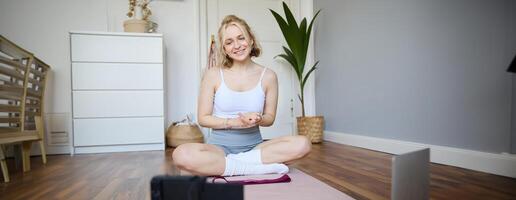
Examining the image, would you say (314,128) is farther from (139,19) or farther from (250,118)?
(139,19)

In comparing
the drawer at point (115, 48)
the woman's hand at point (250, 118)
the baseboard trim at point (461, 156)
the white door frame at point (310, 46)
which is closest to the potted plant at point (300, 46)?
the white door frame at point (310, 46)

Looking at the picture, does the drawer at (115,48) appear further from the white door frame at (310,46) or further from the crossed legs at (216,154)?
the crossed legs at (216,154)

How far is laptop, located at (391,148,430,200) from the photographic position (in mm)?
720

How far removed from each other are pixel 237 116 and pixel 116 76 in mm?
1814

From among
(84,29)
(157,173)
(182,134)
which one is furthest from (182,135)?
(84,29)

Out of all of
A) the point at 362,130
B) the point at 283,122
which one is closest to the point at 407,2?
the point at 362,130

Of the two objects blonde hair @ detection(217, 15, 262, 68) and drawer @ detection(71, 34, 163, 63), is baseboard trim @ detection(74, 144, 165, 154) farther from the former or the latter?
blonde hair @ detection(217, 15, 262, 68)

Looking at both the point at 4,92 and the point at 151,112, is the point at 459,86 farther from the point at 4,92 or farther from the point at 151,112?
the point at 4,92

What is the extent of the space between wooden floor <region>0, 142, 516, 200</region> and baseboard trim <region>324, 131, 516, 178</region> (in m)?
0.05

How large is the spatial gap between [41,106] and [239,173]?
5.99 feet

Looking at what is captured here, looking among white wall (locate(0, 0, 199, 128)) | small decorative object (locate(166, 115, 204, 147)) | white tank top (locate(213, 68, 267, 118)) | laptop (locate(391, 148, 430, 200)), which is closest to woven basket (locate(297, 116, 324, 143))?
small decorative object (locate(166, 115, 204, 147))

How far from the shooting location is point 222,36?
148cm

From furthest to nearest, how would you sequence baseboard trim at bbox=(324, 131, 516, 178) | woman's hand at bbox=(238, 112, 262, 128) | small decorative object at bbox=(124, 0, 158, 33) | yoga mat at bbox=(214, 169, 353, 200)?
small decorative object at bbox=(124, 0, 158, 33) < baseboard trim at bbox=(324, 131, 516, 178) < woman's hand at bbox=(238, 112, 262, 128) < yoga mat at bbox=(214, 169, 353, 200)

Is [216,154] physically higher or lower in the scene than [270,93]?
lower
